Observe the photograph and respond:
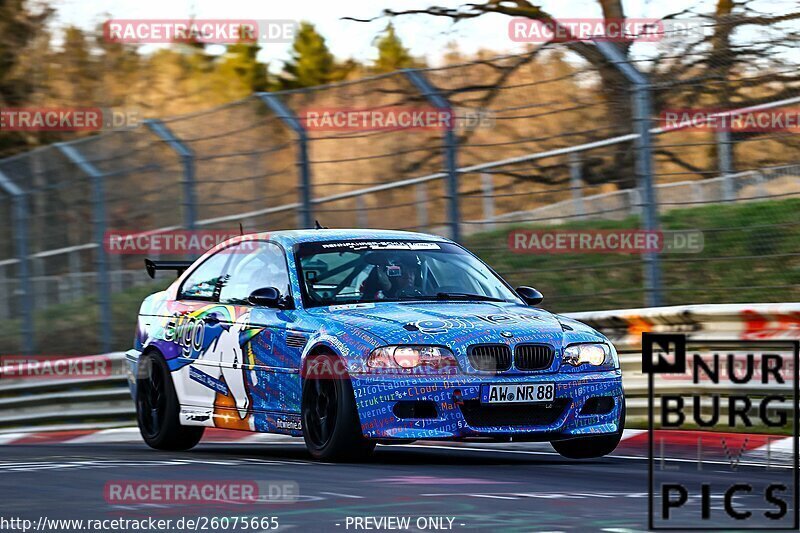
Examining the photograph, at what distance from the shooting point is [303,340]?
959 cm

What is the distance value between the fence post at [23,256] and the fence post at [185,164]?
112 inches

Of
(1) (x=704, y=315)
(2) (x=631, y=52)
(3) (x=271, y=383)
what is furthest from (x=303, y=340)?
(2) (x=631, y=52)

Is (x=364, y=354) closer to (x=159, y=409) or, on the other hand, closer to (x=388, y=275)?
(x=388, y=275)

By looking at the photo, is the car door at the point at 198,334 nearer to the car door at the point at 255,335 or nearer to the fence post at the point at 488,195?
the car door at the point at 255,335

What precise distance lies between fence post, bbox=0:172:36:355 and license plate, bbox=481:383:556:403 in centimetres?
966

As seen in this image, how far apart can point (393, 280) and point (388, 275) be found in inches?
2.0

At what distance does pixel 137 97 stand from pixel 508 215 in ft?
91.4

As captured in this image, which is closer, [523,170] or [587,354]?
[587,354]

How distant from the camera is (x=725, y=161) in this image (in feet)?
37.7

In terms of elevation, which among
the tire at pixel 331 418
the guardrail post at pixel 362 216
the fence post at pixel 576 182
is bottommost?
the tire at pixel 331 418

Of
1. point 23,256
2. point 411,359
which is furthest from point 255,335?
point 23,256

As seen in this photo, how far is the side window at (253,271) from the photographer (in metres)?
10.4

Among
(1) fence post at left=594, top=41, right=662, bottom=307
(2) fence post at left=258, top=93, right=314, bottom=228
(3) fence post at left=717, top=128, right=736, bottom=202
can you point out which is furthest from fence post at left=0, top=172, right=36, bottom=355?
(3) fence post at left=717, top=128, right=736, bottom=202

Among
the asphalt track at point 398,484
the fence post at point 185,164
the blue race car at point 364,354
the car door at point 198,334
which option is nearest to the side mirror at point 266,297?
the blue race car at point 364,354
